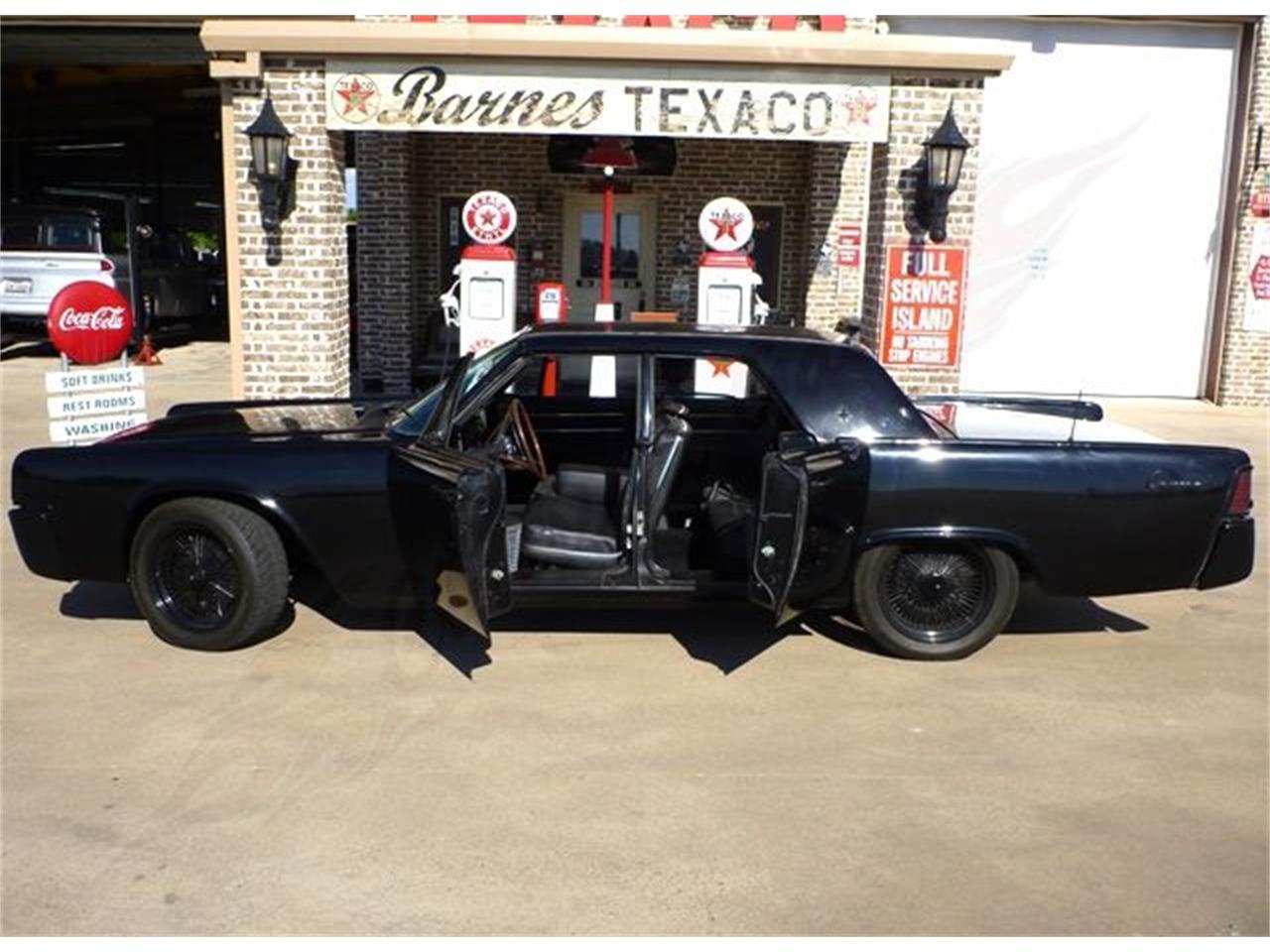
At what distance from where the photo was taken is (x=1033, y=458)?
4.89 m

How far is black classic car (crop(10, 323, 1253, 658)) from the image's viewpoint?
484cm

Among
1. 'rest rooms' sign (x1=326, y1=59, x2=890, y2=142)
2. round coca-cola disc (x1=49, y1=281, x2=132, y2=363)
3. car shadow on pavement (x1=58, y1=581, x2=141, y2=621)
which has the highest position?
'rest rooms' sign (x1=326, y1=59, x2=890, y2=142)

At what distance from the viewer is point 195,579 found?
16.3 ft

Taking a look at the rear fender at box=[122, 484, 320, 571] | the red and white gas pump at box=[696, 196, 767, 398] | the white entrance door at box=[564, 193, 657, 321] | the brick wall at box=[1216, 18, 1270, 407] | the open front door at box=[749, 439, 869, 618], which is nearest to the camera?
the open front door at box=[749, 439, 869, 618]

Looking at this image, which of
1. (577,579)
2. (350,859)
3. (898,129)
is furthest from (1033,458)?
(898,129)

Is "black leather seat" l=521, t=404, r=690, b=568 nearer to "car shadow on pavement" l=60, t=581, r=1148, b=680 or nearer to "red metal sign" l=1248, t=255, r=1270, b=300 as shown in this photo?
"car shadow on pavement" l=60, t=581, r=1148, b=680

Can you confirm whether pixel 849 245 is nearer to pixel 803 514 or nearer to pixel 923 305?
pixel 923 305

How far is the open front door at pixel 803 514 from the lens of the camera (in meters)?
4.56

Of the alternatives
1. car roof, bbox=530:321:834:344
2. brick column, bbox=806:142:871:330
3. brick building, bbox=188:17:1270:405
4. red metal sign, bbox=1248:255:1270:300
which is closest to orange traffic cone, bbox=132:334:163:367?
brick building, bbox=188:17:1270:405

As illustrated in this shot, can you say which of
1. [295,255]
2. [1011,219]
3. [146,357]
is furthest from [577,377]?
[146,357]

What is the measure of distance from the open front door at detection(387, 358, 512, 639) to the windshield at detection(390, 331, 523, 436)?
0.20ft
